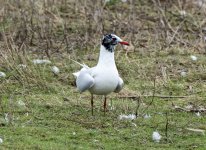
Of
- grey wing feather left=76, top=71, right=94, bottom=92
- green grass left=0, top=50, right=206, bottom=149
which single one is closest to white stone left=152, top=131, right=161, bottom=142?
green grass left=0, top=50, right=206, bottom=149

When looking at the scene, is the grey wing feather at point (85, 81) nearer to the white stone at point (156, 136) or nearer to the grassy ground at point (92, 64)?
the grassy ground at point (92, 64)

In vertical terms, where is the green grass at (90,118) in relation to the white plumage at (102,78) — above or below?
below

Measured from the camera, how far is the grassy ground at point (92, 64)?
7574mm

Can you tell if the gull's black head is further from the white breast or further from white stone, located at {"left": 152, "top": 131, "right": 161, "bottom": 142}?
white stone, located at {"left": 152, "top": 131, "right": 161, "bottom": 142}

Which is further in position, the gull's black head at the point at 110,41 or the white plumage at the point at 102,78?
the gull's black head at the point at 110,41

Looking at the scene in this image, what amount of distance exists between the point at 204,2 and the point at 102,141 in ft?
24.3

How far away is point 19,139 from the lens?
7.23 metres

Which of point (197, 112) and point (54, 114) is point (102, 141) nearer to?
point (54, 114)

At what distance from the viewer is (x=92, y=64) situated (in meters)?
10.9

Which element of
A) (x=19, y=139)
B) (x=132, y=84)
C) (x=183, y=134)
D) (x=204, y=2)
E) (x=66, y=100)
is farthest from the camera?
(x=204, y=2)

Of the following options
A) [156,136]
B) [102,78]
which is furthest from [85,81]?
[156,136]

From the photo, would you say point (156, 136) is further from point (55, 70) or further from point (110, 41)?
point (55, 70)

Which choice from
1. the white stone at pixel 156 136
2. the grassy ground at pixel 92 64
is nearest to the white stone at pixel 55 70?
the grassy ground at pixel 92 64

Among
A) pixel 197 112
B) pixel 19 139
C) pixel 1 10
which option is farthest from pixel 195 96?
pixel 1 10
